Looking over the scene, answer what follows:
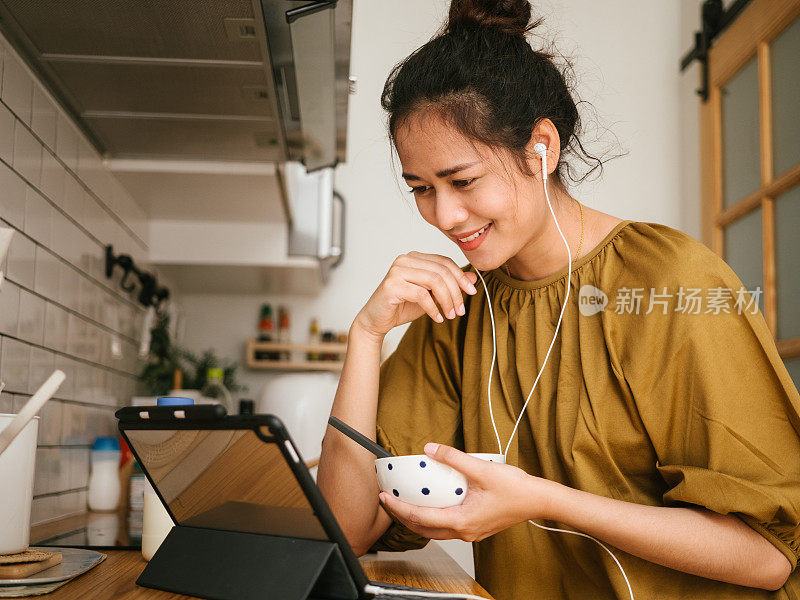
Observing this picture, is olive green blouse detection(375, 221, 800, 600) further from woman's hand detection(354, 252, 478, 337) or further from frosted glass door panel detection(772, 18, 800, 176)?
frosted glass door panel detection(772, 18, 800, 176)

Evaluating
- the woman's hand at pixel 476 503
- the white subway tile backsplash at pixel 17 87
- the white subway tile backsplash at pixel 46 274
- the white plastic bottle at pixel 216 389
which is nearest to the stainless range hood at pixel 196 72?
the white subway tile backsplash at pixel 17 87

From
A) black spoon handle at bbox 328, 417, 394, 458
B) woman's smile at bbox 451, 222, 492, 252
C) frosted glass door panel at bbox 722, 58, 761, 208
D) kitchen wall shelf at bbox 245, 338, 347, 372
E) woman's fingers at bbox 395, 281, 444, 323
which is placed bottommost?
black spoon handle at bbox 328, 417, 394, 458

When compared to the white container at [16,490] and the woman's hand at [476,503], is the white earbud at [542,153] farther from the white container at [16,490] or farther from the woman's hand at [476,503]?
the white container at [16,490]

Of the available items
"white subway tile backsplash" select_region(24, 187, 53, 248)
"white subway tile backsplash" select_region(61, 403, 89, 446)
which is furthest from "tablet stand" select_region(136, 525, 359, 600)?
"white subway tile backsplash" select_region(61, 403, 89, 446)

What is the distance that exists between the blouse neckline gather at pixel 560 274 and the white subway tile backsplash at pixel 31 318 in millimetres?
783

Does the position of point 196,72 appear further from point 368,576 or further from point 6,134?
point 368,576

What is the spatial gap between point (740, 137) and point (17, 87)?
2.04 metres

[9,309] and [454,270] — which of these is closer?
[454,270]

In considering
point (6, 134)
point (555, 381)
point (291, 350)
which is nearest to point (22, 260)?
point (6, 134)

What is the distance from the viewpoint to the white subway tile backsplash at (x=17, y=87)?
1.19 meters

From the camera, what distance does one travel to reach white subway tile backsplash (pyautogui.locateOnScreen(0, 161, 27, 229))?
118cm

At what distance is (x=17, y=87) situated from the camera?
4.07 feet

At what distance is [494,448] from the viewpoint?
3.59 feet

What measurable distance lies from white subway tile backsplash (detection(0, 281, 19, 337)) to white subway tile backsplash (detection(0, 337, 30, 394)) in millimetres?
17
